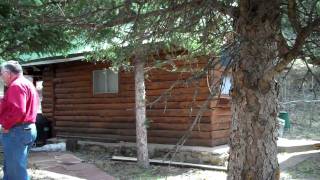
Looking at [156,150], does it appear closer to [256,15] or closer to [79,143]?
[79,143]

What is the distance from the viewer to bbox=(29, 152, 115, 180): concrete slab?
9.81 metres

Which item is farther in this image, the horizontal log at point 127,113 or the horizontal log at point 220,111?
the horizontal log at point 127,113

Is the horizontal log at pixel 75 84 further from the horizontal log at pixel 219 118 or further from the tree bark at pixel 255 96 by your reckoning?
the tree bark at pixel 255 96

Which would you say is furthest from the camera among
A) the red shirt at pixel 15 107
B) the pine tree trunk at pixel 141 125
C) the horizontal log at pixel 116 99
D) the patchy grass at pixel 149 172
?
the horizontal log at pixel 116 99

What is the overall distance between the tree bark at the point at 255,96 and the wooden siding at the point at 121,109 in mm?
5710

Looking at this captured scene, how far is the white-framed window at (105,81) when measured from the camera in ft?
45.8

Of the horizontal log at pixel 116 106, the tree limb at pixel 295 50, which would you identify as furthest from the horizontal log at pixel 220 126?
the tree limb at pixel 295 50

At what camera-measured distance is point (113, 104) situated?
13.9 m

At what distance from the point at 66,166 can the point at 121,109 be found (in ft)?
10.7

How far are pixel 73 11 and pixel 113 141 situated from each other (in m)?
8.46

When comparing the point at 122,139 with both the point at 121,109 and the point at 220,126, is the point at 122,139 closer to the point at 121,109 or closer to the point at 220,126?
the point at 121,109

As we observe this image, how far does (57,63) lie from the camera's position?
15.5 m

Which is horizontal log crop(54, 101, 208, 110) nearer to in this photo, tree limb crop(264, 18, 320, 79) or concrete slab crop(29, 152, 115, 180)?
concrete slab crop(29, 152, 115, 180)

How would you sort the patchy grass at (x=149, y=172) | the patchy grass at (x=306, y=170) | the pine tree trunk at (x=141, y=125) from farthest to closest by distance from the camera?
the pine tree trunk at (x=141, y=125) < the patchy grass at (x=149, y=172) < the patchy grass at (x=306, y=170)
